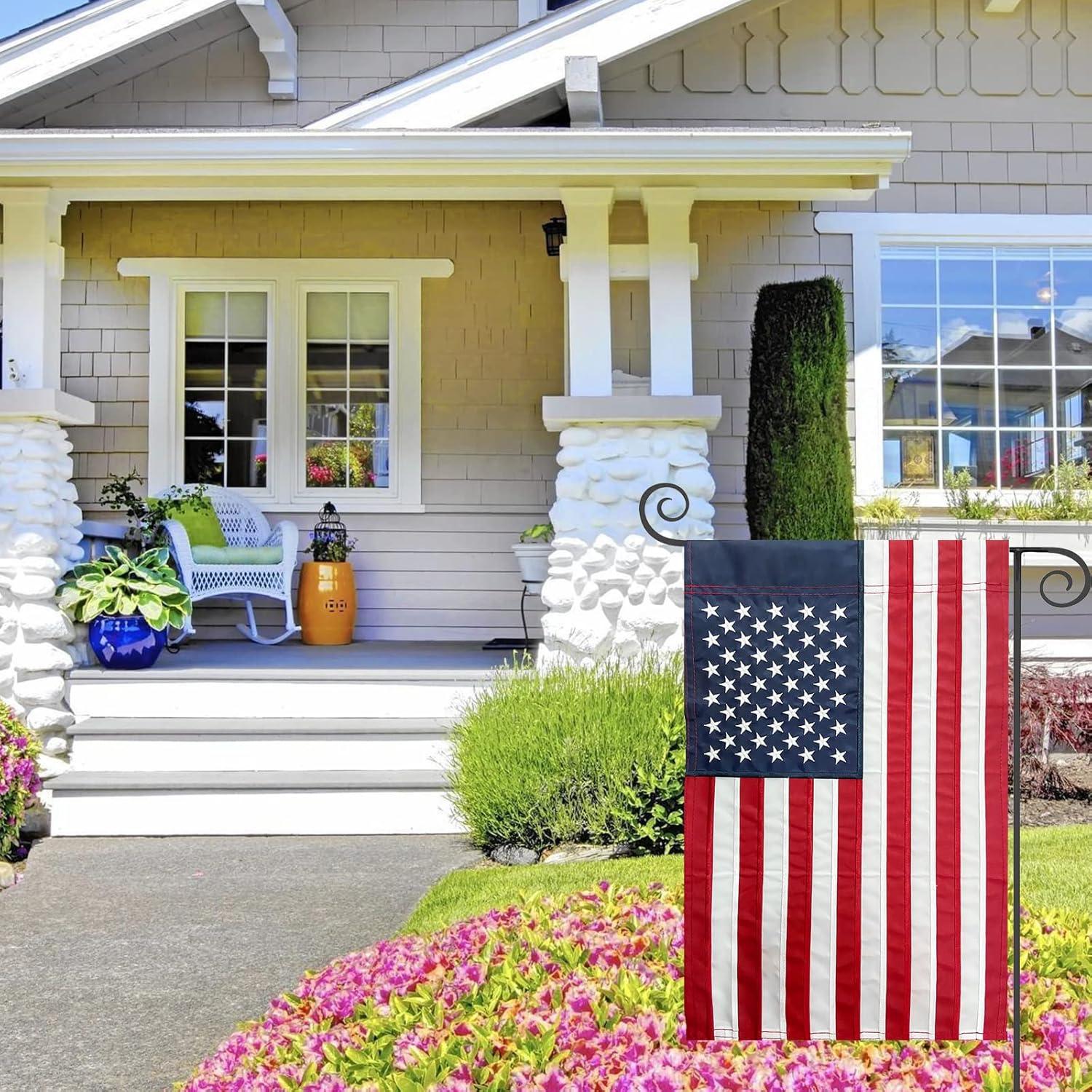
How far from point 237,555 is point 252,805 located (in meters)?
1.91

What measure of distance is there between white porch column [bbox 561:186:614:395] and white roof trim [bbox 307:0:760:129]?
3.01 feet

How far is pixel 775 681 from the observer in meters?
2.07

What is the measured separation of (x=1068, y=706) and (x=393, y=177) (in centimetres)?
391

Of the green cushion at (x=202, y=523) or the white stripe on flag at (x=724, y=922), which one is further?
the green cushion at (x=202, y=523)

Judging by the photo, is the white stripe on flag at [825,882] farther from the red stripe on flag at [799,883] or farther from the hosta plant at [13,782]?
the hosta plant at [13,782]

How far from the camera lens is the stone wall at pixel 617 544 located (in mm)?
5457

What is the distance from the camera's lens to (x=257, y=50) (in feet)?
24.2

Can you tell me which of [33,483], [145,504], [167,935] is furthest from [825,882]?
[145,504]

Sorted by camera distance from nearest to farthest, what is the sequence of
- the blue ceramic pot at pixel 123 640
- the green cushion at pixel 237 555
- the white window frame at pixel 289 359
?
the blue ceramic pot at pixel 123 640
the green cushion at pixel 237 555
the white window frame at pixel 289 359

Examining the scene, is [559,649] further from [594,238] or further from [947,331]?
[947,331]

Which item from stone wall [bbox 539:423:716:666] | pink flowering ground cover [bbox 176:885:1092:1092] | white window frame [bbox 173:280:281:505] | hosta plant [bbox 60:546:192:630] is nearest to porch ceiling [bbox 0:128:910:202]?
stone wall [bbox 539:423:716:666]

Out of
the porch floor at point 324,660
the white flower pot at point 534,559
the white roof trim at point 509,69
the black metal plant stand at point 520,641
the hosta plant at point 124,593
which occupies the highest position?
the white roof trim at point 509,69

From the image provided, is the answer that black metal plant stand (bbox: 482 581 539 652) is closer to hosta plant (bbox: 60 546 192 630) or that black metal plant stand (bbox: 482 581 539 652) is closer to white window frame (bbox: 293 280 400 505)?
white window frame (bbox: 293 280 400 505)

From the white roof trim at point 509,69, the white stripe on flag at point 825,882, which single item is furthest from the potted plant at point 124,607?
the white stripe on flag at point 825,882
